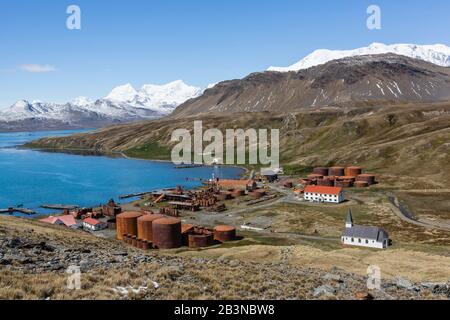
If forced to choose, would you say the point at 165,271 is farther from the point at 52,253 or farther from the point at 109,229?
the point at 109,229

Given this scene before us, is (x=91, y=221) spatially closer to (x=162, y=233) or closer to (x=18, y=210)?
(x=162, y=233)

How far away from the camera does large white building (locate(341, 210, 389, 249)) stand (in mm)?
74875

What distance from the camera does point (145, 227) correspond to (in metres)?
82.2

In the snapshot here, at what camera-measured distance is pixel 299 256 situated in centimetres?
5244

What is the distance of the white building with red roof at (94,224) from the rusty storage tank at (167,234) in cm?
2766

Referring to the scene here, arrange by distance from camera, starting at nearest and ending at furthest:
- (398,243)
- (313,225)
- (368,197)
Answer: (398,243)
(313,225)
(368,197)

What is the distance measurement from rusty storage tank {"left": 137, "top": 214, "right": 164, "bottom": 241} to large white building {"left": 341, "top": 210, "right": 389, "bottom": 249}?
36840 millimetres

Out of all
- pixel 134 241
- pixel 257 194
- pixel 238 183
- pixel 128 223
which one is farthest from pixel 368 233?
pixel 238 183

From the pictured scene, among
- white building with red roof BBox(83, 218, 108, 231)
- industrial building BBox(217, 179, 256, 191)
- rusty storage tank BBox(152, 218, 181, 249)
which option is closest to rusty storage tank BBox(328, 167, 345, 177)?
industrial building BBox(217, 179, 256, 191)

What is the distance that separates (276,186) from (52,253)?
413ft
